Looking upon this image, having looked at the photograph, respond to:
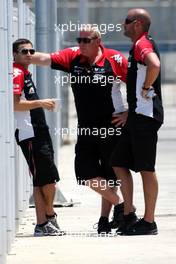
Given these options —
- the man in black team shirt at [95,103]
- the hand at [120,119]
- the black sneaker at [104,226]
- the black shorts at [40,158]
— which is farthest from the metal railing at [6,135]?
the hand at [120,119]

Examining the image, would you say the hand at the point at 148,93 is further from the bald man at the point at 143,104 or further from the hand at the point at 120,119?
the hand at the point at 120,119

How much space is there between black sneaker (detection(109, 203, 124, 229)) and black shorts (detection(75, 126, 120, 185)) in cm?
25

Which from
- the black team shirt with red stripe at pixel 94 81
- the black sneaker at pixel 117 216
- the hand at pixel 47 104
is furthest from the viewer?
the black sneaker at pixel 117 216

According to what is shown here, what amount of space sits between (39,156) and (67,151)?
10158mm

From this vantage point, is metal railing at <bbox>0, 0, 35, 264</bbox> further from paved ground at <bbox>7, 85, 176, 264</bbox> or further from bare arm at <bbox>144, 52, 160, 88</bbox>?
bare arm at <bbox>144, 52, 160, 88</bbox>

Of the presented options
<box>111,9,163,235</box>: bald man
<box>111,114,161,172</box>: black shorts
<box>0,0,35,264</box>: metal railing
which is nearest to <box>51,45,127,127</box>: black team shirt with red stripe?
<box>111,9,163,235</box>: bald man

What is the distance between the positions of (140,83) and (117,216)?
4.83 feet

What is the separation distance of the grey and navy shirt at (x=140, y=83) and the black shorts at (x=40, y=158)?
97 centimetres

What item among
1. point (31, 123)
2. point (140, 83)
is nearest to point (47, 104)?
point (31, 123)

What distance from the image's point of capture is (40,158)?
9.02m

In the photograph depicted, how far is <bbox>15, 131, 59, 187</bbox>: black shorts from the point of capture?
9.00 meters

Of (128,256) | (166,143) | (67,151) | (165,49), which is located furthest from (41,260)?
(165,49)

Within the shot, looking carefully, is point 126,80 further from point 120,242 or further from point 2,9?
point 2,9

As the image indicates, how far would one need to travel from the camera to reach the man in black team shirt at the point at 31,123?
8.80 meters
